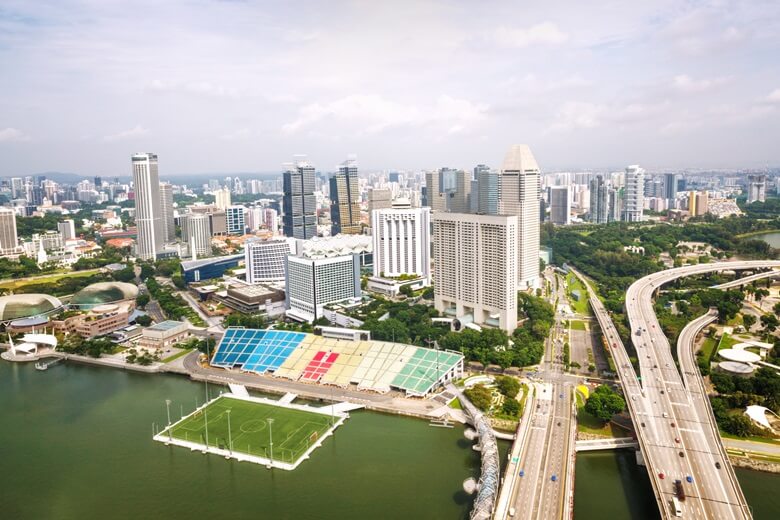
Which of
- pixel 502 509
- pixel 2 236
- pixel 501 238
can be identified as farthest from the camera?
pixel 2 236

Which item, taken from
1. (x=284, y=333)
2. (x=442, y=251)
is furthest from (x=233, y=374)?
(x=442, y=251)

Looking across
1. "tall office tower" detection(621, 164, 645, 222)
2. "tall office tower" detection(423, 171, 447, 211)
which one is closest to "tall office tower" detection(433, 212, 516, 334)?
"tall office tower" detection(423, 171, 447, 211)

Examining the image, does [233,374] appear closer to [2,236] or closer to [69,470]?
[69,470]

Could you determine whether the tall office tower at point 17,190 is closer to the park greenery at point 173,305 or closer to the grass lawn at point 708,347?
the park greenery at point 173,305

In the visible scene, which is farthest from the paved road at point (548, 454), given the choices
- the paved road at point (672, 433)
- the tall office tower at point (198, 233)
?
the tall office tower at point (198, 233)

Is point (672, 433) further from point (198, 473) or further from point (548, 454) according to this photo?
point (198, 473)

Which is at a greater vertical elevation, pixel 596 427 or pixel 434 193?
pixel 434 193

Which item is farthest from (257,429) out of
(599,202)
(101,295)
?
(599,202)
